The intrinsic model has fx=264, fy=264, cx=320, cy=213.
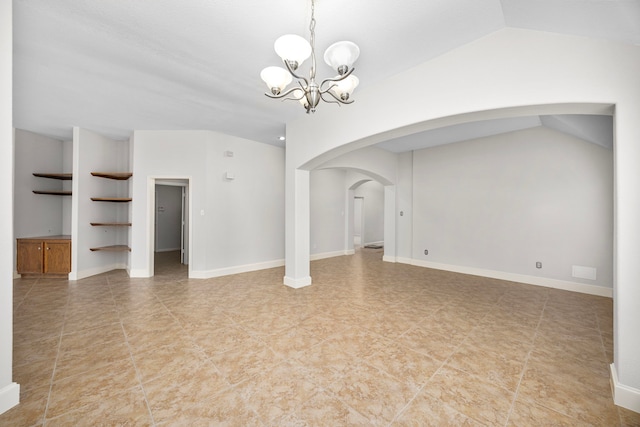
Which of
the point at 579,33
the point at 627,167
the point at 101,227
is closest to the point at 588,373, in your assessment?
the point at 627,167

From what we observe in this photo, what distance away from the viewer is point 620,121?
1886mm

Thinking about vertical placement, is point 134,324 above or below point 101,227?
below

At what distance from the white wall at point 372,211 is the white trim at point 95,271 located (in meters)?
7.54

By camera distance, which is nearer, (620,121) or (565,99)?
(620,121)

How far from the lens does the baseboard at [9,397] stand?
1.77m

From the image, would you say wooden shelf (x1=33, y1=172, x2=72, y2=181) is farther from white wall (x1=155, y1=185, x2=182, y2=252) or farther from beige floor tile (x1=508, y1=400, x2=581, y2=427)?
A: beige floor tile (x1=508, y1=400, x2=581, y2=427)

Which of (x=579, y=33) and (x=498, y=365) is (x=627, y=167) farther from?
(x=498, y=365)

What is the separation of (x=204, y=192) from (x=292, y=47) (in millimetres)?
4106

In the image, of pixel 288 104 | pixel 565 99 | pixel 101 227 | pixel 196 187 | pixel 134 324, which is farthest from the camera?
Answer: pixel 101 227

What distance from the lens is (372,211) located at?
11062 millimetres

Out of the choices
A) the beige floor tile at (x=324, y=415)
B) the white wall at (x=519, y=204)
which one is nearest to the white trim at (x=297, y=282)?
the beige floor tile at (x=324, y=415)

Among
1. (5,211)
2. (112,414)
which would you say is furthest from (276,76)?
(112,414)

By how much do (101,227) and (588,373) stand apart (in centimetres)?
795

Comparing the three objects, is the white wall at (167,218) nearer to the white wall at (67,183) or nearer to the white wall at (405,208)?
the white wall at (67,183)
